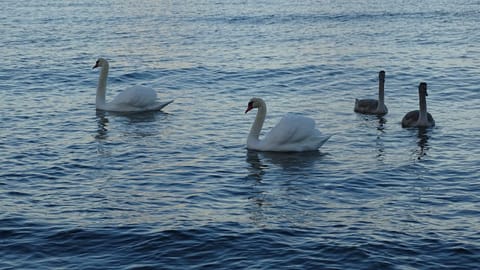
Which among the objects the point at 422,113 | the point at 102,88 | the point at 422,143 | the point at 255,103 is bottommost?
the point at 422,143

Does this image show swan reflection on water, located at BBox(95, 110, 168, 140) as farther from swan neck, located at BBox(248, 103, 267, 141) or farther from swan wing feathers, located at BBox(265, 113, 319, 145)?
swan wing feathers, located at BBox(265, 113, 319, 145)

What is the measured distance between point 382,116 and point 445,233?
1162cm

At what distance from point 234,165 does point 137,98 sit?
7.75 metres

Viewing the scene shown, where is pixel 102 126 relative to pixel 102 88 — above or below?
below

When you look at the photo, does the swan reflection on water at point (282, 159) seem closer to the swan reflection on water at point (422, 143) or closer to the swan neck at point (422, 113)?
the swan reflection on water at point (422, 143)

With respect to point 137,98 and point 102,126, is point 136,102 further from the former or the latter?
point 102,126

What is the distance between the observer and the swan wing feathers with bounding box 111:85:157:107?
27125mm

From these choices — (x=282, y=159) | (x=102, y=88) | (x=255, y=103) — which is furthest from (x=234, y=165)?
(x=102, y=88)

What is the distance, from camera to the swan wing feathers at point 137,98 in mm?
27125

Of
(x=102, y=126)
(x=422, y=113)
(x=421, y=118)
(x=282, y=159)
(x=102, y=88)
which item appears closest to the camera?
(x=282, y=159)

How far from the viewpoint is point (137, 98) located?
88.9ft

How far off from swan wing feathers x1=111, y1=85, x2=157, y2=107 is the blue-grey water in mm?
414

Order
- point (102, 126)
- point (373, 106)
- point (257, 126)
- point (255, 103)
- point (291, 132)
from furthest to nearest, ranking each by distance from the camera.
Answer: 1. point (373, 106)
2. point (102, 126)
3. point (255, 103)
4. point (257, 126)
5. point (291, 132)

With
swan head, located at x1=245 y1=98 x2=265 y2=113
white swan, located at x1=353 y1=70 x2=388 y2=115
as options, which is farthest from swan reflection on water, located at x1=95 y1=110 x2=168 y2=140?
white swan, located at x1=353 y1=70 x2=388 y2=115
